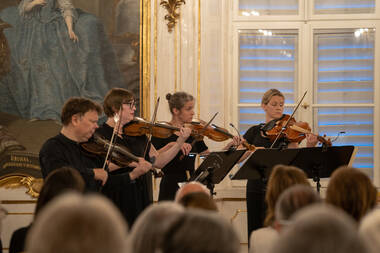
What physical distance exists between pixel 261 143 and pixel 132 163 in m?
1.43

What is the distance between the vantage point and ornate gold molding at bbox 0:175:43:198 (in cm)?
588

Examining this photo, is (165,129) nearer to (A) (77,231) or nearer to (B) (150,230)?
(B) (150,230)

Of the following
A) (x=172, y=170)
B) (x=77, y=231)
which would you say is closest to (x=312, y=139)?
(x=172, y=170)

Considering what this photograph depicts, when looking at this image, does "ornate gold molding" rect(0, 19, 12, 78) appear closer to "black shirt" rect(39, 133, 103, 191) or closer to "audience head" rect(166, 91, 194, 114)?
"audience head" rect(166, 91, 194, 114)

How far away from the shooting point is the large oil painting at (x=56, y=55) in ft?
19.5

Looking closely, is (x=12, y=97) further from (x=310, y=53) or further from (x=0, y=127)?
(x=310, y=53)

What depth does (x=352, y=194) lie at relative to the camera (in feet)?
7.67

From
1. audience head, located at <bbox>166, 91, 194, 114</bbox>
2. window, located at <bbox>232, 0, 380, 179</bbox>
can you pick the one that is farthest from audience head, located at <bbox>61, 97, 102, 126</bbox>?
window, located at <bbox>232, 0, 380, 179</bbox>

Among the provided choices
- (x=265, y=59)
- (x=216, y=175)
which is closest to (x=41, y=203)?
(x=216, y=175)

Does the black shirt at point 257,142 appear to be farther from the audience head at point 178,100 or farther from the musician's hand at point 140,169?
the musician's hand at point 140,169

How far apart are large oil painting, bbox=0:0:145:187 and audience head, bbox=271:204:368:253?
4.87 m

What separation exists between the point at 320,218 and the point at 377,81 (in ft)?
16.8

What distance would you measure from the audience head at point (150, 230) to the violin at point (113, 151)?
2.22 meters

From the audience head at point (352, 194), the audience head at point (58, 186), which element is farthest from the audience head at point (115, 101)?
the audience head at point (352, 194)
